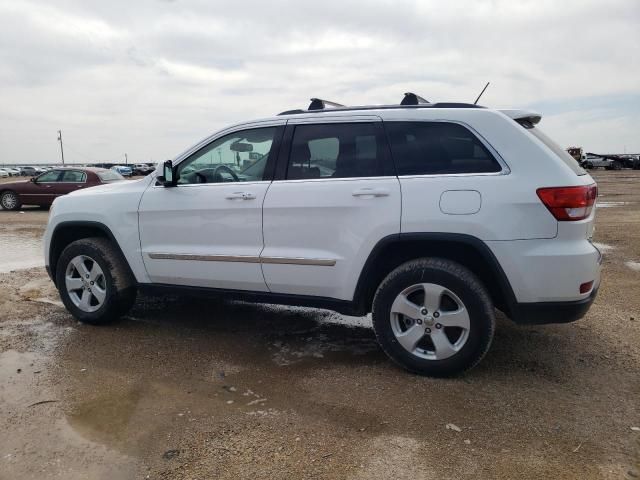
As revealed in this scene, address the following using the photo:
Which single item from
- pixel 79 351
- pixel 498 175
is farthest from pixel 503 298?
pixel 79 351

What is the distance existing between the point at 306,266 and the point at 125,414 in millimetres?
1576

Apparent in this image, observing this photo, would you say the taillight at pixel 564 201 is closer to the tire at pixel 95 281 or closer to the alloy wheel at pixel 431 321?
the alloy wheel at pixel 431 321

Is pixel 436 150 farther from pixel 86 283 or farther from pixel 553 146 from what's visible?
pixel 86 283

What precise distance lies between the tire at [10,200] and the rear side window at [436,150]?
17.0m

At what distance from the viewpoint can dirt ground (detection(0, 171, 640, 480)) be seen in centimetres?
275

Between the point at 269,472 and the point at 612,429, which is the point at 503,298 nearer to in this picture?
the point at 612,429

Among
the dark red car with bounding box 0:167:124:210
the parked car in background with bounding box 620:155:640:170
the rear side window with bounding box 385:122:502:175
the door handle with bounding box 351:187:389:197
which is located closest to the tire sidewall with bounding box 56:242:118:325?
the door handle with bounding box 351:187:389:197

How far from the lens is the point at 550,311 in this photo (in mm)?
3459

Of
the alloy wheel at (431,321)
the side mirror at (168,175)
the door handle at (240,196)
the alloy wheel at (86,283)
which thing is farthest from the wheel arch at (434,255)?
the alloy wheel at (86,283)

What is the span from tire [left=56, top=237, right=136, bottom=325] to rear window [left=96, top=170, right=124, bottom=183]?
11316 millimetres

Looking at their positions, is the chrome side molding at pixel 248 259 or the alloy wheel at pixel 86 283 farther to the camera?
the alloy wheel at pixel 86 283

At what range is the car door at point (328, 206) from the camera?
3775 mm

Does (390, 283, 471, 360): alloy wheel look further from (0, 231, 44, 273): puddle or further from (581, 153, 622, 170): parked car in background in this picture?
(581, 153, 622, 170): parked car in background

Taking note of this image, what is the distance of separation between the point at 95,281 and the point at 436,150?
10.9ft
